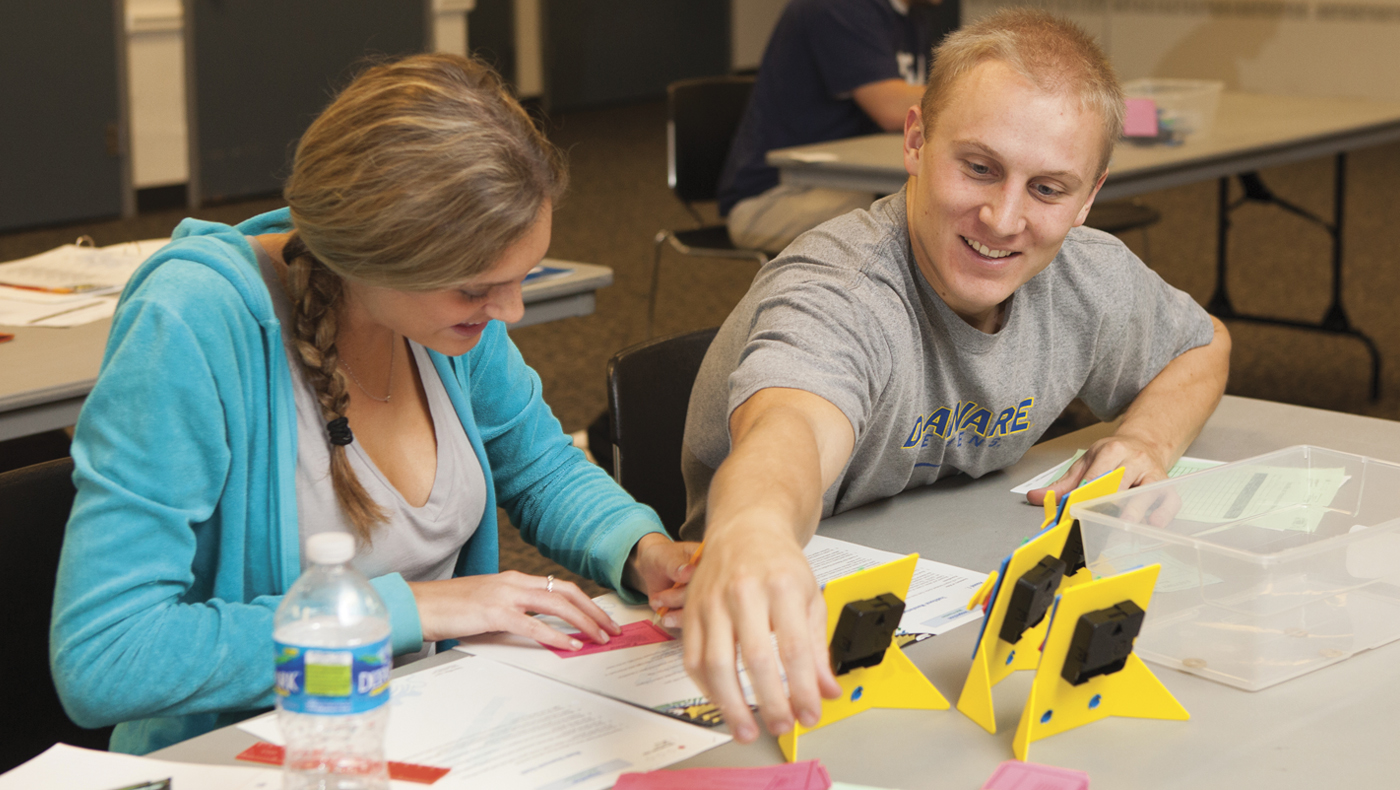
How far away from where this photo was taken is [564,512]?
1498 millimetres

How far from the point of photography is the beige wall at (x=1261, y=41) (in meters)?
7.71

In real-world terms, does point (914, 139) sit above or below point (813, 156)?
above

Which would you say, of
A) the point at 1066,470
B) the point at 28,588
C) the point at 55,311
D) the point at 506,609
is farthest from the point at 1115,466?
the point at 55,311

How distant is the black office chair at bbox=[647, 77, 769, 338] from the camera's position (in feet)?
12.7

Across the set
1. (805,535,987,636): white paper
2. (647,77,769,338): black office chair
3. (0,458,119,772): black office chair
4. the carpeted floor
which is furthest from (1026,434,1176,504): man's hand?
(647,77,769,338): black office chair

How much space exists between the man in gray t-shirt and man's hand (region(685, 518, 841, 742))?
0.24 m

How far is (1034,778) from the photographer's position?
0.95 meters

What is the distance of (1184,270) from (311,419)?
502 centimetres

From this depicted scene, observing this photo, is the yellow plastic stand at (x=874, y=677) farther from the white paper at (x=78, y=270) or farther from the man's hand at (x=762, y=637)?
the white paper at (x=78, y=270)

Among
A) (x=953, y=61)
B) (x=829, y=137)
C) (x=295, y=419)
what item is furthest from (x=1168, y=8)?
(x=295, y=419)

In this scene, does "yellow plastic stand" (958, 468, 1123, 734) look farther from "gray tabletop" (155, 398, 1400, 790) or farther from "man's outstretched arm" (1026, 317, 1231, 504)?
"man's outstretched arm" (1026, 317, 1231, 504)

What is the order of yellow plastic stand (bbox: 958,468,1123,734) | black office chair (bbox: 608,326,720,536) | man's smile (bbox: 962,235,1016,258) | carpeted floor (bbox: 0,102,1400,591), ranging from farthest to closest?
carpeted floor (bbox: 0,102,1400,591)
black office chair (bbox: 608,326,720,536)
man's smile (bbox: 962,235,1016,258)
yellow plastic stand (bbox: 958,468,1123,734)

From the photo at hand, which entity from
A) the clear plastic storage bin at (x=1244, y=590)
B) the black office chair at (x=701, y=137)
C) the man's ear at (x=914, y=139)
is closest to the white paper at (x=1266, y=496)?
the clear plastic storage bin at (x=1244, y=590)

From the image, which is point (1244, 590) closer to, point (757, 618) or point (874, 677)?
point (874, 677)
